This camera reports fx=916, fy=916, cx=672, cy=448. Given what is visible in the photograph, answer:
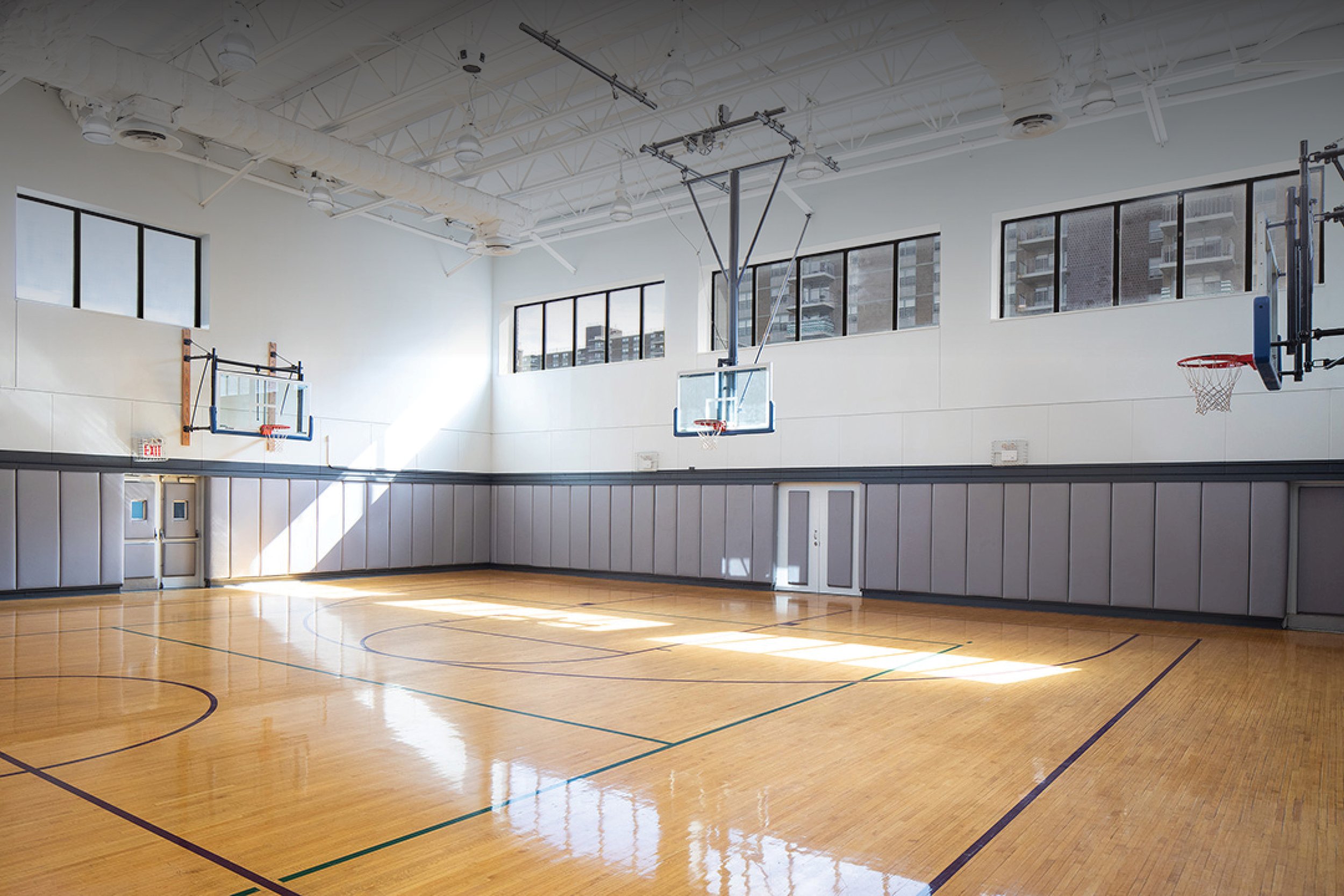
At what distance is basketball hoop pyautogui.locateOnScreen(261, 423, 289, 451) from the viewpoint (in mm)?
18906

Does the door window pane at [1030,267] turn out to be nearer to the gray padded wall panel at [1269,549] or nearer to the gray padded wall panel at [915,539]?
the gray padded wall panel at [915,539]

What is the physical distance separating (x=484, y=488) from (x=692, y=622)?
38.0ft

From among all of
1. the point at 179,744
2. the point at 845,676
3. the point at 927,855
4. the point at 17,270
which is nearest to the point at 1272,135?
the point at 845,676


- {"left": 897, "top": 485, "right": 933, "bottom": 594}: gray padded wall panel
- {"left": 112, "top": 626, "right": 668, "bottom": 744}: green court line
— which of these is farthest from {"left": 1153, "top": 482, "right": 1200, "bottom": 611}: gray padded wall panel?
{"left": 112, "top": 626, "right": 668, "bottom": 744}: green court line

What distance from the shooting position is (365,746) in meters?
6.80

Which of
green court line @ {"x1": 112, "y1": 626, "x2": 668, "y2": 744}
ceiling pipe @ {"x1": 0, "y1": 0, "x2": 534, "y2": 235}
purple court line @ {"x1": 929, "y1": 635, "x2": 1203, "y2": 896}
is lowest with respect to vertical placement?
green court line @ {"x1": 112, "y1": 626, "x2": 668, "y2": 744}

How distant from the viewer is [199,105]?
43.8 ft

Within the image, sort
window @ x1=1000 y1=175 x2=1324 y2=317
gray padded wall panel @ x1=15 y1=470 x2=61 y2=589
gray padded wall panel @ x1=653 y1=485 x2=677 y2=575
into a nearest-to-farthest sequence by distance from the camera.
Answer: window @ x1=1000 y1=175 x2=1324 y2=317 → gray padded wall panel @ x1=15 y1=470 x2=61 y2=589 → gray padded wall panel @ x1=653 y1=485 x2=677 y2=575

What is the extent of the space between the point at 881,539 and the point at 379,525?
38.9 feet

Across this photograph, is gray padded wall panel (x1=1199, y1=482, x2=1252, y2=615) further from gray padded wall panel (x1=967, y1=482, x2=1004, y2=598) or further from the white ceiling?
the white ceiling

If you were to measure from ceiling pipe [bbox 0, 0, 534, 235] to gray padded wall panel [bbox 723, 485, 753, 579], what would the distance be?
7.41 m

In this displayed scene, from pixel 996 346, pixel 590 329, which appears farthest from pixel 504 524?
pixel 996 346

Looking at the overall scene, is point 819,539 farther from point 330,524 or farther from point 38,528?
point 38,528

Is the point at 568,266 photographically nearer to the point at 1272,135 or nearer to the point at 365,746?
the point at 1272,135
